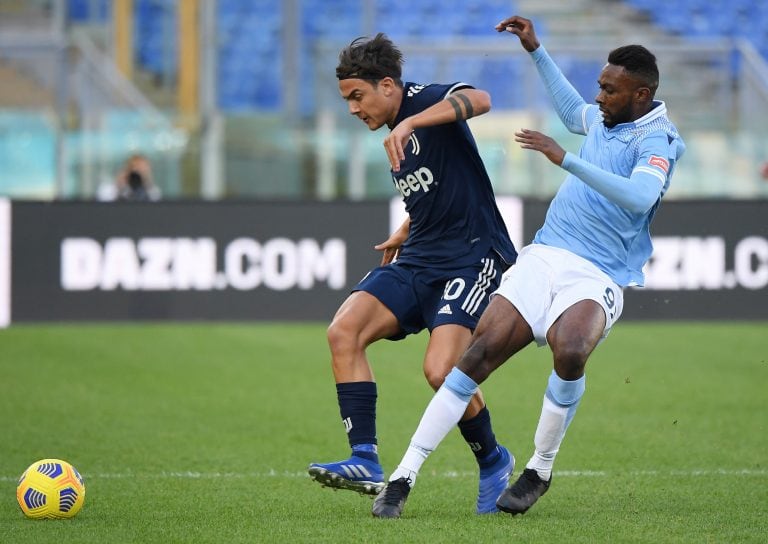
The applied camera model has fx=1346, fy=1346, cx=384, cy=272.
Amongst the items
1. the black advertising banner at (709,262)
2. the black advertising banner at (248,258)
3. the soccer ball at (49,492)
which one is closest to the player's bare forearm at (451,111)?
the soccer ball at (49,492)

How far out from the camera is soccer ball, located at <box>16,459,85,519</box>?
18.4 ft

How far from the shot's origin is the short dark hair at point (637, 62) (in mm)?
5664

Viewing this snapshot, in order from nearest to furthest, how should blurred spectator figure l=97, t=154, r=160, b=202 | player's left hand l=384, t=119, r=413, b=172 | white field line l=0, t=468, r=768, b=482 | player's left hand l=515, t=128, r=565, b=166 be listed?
player's left hand l=515, t=128, r=565, b=166 → player's left hand l=384, t=119, r=413, b=172 → white field line l=0, t=468, r=768, b=482 → blurred spectator figure l=97, t=154, r=160, b=202

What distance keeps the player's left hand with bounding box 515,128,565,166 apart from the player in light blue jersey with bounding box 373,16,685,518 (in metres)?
0.43

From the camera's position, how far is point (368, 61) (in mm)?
5859

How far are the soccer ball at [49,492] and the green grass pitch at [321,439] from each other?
0.09 meters

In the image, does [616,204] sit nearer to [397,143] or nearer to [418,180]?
[397,143]

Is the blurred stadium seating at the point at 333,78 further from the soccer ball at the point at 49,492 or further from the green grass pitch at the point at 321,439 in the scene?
the soccer ball at the point at 49,492

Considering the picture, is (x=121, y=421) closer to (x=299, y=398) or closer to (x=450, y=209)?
(x=299, y=398)

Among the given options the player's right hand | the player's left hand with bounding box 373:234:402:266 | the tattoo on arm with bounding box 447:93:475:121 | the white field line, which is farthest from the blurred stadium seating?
the tattoo on arm with bounding box 447:93:475:121

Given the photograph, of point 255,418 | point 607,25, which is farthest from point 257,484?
point 607,25

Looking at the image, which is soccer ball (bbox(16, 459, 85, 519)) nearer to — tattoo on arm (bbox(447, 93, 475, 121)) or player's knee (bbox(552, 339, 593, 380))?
player's knee (bbox(552, 339, 593, 380))

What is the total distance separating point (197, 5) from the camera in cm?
1917

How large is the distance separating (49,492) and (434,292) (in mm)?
1861
